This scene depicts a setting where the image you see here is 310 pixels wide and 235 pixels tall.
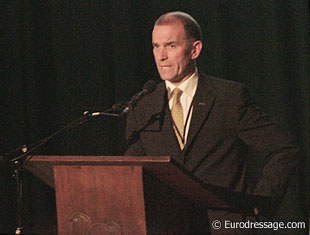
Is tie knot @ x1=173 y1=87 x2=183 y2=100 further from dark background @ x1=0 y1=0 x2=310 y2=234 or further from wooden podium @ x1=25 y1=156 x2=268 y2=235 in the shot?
wooden podium @ x1=25 y1=156 x2=268 y2=235

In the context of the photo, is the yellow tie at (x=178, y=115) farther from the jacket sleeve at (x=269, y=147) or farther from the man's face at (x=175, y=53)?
the jacket sleeve at (x=269, y=147)

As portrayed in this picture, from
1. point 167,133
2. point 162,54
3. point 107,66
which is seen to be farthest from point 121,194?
point 107,66

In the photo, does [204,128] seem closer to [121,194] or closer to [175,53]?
[175,53]

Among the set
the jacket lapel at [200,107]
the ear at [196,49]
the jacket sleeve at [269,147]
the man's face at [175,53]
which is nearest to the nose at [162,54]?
the man's face at [175,53]

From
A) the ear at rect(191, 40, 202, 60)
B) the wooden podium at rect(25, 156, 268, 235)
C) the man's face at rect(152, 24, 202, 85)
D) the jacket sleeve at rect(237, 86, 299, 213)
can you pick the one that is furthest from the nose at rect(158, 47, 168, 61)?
the wooden podium at rect(25, 156, 268, 235)

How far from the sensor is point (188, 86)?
2844 mm

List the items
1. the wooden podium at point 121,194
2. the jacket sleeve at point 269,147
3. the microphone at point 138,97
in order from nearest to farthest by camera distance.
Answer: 1. the wooden podium at point 121,194
2. the microphone at point 138,97
3. the jacket sleeve at point 269,147

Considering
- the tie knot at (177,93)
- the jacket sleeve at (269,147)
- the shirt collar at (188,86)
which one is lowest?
the jacket sleeve at (269,147)

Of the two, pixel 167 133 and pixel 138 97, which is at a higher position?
pixel 138 97

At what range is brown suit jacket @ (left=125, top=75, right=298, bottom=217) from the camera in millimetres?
2664

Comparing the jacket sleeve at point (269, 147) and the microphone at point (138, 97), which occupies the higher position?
the microphone at point (138, 97)

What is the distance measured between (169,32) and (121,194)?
110 centimetres

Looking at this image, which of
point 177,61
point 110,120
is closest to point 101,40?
point 110,120

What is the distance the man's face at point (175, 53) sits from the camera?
286 centimetres
